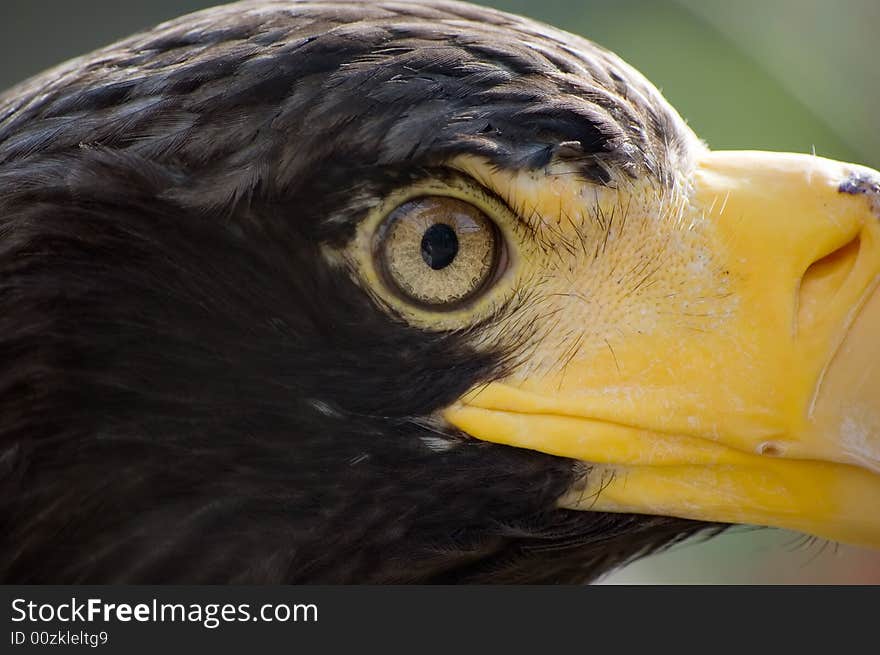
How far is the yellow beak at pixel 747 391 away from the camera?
4.70ft

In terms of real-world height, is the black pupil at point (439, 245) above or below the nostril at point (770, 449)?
above

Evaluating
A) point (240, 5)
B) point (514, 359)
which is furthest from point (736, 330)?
point (240, 5)

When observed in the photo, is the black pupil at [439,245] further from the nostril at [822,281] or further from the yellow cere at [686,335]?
the nostril at [822,281]

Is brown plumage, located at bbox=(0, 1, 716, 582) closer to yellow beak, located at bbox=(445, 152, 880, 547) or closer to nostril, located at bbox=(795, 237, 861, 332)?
yellow beak, located at bbox=(445, 152, 880, 547)

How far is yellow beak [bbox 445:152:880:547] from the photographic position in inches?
56.4

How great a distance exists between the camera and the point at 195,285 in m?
1.57

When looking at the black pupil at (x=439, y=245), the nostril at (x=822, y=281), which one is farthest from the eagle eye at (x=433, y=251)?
the nostril at (x=822, y=281)

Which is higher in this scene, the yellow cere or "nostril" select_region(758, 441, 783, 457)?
the yellow cere

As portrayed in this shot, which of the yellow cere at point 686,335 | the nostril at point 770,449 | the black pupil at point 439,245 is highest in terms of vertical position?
the black pupil at point 439,245

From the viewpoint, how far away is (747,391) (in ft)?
4.71

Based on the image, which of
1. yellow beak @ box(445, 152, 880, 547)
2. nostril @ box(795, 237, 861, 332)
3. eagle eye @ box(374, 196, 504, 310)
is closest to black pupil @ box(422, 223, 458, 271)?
eagle eye @ box(374, 196, 504, 310)

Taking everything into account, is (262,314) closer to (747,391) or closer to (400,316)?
(400,316)

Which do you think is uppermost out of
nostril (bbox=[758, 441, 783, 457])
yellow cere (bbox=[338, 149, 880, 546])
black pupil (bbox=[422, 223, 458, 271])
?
black pupil (bbox=[422, 223, 458, 271])

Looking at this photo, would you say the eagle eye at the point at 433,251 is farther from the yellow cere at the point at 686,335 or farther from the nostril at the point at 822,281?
the nostril at the point at 822,281
